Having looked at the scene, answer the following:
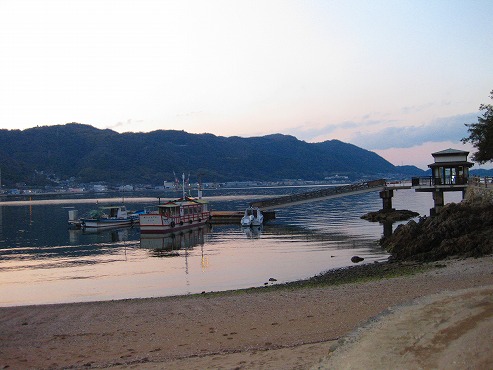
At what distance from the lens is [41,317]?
54.7ft

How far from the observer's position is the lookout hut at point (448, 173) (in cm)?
4906

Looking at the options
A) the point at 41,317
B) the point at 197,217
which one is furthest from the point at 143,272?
the point at 197,217

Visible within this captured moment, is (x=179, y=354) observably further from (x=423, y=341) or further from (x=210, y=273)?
(x=210, y=273)

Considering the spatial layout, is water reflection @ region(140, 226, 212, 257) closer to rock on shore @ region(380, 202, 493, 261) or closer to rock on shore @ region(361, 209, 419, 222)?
rock on shore @ region(380, 202, 493, 261)

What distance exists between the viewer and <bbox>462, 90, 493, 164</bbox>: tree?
4000 centimetres

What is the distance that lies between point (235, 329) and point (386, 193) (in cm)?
4929

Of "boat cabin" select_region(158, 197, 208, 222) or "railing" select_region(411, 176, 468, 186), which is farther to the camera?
"boat cabin" select_region(158, 197, 208, 222)

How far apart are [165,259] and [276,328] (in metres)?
22.7

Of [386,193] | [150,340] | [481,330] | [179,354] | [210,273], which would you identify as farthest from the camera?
[386,193]

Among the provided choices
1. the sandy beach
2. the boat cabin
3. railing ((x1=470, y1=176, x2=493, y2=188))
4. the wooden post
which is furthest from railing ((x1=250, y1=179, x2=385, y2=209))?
the sandy beach

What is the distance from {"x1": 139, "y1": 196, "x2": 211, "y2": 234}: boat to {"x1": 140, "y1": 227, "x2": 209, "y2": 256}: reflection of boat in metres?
0.74

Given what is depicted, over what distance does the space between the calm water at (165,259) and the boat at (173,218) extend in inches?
73.0

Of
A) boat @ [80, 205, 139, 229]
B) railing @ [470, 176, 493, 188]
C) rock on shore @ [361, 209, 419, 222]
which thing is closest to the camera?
railing @ [470, 176, 493, 188]

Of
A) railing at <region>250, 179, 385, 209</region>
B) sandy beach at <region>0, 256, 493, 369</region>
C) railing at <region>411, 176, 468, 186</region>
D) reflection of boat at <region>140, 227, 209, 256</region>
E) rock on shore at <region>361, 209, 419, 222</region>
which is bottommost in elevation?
reflection of boat at <region>140, 227, 209, 256</region>
